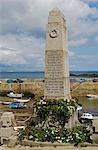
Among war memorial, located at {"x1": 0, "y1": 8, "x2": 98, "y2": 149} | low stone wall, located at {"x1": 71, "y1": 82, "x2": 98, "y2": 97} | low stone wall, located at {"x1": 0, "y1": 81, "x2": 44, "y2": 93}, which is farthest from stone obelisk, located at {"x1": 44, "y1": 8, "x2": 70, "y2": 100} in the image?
low stone wall, located at {"x1": 0, "y1": 81, "x2": 44, "y2": 93}

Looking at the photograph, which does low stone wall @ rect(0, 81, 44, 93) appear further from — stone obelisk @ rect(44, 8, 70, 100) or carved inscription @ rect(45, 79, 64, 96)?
stone obelisk @ rect(44, 8, 70, 100)

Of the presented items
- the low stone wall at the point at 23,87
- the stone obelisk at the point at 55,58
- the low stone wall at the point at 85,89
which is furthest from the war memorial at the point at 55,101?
the low stone wall at the point at 23,87

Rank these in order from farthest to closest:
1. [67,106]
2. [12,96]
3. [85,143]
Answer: [12,96]
[67,106]
[85,143]

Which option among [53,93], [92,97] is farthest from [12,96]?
[53,93]

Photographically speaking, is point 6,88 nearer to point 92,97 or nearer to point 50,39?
point 92,97

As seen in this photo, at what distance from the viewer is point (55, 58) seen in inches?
722

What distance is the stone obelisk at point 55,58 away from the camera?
18281mm

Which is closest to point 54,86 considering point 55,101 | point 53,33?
point 55,101

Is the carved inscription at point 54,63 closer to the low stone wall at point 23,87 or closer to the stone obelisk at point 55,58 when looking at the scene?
the stone obelisk at point 55,58

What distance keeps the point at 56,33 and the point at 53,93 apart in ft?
9.65

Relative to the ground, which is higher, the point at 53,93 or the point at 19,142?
the point at 53,93

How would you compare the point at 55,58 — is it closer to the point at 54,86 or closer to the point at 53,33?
the point at 53,33

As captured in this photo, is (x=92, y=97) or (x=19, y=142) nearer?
(x=19, y=142)

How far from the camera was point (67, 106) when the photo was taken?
18.0 meters
